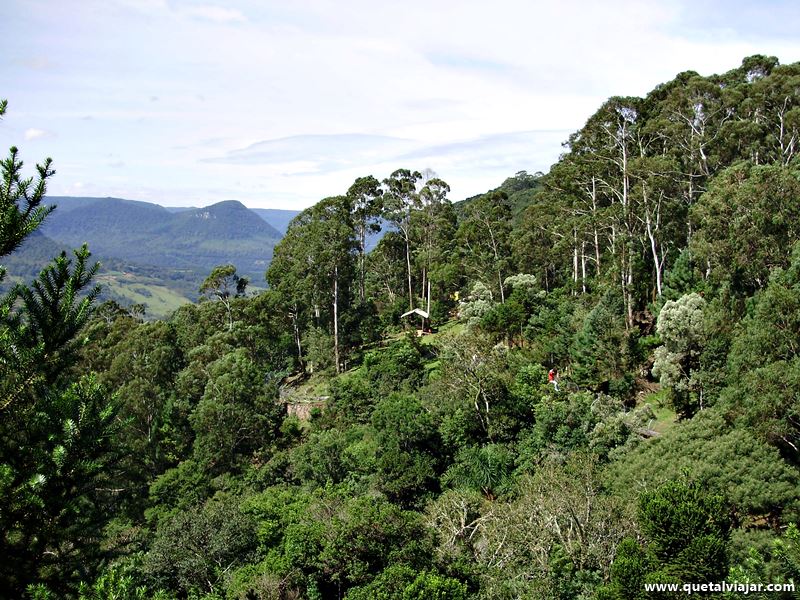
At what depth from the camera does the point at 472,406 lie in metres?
24.5

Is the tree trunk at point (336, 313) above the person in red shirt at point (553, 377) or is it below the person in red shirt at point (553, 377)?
above

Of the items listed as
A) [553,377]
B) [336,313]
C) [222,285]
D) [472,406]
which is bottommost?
[472,406]

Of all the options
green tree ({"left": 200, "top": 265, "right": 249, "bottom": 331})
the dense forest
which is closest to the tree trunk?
the dense forest

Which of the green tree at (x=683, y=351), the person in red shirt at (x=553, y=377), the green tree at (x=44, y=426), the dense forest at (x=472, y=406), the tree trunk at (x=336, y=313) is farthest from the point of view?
the tree trunk at (x=336, y=313)

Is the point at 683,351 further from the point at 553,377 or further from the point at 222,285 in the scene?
the point at 222,285

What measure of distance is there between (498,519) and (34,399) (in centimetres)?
1354

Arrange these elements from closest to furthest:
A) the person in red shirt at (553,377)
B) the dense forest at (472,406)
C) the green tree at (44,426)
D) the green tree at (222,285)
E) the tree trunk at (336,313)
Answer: the green tree at (44,426), the dense forest at (472,406), the person in red shirt at (553,377), the tree trunk at (336,313), the green tree at (222,285)

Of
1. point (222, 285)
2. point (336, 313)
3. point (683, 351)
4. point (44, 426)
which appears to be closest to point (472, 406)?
point (683, 351)

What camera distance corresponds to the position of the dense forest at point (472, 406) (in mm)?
7121

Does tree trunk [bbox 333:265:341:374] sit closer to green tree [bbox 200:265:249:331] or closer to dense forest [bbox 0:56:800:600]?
dense forest [bbox 0:56:800:600]

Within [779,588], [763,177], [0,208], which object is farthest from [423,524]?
[763,177]

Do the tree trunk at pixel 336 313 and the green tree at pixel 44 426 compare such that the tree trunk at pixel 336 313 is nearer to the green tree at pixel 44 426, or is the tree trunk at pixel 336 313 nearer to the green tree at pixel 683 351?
the green tree at pixel 683 351

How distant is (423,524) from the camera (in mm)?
18469

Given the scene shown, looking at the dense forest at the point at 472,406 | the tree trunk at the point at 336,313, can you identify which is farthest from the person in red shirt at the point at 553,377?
the tree trunk at the point at 336,313
